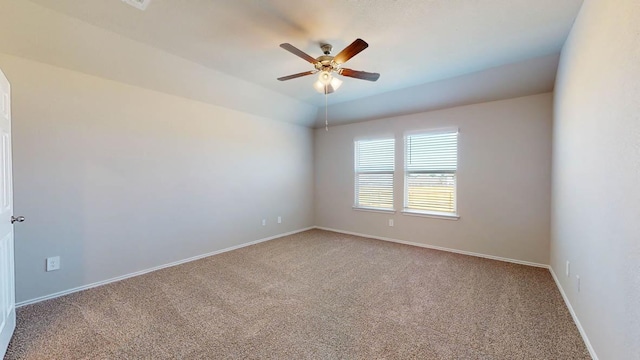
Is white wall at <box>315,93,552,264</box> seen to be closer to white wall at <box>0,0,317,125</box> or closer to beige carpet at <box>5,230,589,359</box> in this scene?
beige carpet at <box>5,230,589,359</box>

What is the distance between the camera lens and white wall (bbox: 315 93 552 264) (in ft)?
11.4

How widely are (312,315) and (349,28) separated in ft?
8.94

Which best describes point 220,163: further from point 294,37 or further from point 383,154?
point 383,154

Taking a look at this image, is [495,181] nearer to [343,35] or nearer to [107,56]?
[343,35]

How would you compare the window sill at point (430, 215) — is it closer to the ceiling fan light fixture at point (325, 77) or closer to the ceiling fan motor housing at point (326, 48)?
the ceiling fan light fixture at point (325, 77)

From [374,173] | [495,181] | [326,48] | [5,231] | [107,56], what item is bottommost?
[5,231]

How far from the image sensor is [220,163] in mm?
4176

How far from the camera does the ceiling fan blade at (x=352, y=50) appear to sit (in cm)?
211

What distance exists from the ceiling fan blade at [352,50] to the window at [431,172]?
8.49 ft

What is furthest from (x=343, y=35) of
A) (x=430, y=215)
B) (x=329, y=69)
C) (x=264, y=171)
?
(x=430, y=215)

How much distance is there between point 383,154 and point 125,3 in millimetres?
4173

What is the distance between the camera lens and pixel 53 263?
8.68 ft

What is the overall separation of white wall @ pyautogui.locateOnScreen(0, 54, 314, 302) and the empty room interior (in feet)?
0.07

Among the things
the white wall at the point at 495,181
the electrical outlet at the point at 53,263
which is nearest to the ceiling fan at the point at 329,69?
the white wall at the point at 495,181
